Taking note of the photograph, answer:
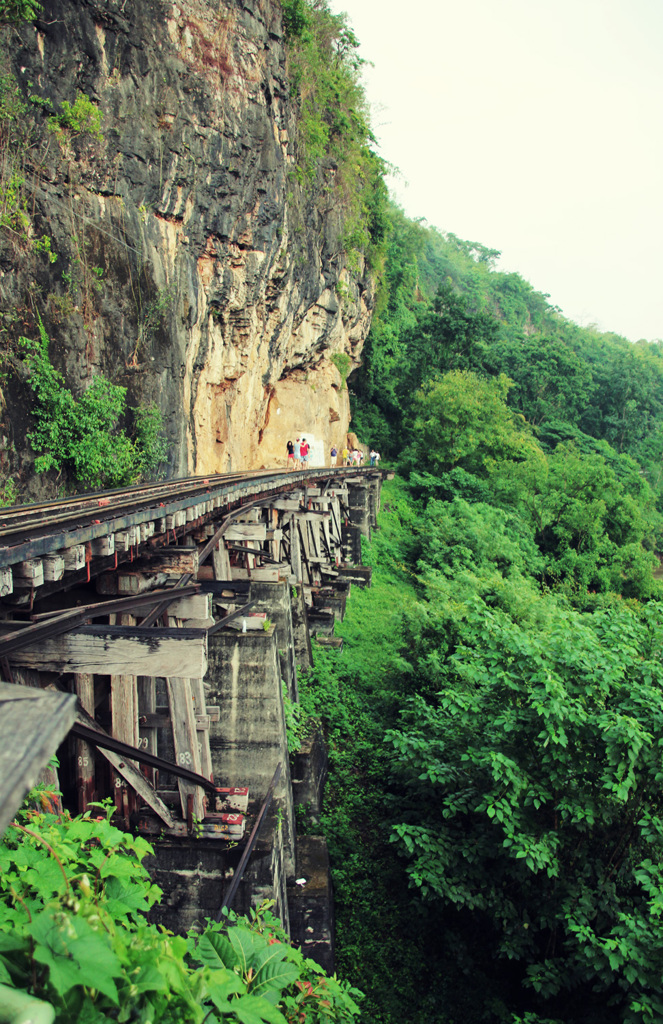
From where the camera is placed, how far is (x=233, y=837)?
498 centimetres

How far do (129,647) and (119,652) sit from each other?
0.07 metres

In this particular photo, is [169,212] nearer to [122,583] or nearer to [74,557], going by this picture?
[122,583]

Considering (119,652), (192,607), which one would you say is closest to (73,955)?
(119,652)

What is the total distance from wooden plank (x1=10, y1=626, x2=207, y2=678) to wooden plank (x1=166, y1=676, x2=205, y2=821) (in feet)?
2.13

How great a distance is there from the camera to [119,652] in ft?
12.4

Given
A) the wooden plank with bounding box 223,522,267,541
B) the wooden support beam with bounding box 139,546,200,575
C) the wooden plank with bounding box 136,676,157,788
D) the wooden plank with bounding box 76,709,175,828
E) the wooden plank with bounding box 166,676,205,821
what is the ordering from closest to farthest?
the wooden plank with bounding box 76,709,175,828, the wooden plank with bounding box 166,676,205,821, the wooden plank with bounding box 136,676,157,788, the wooden support beam with bounding box 139,546,200,575, the wooden plank with bounding box 223,522,267,541

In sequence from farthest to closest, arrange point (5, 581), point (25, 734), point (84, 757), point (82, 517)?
point (82, 517)
point (84, 757)
point (5, 581)
point (25, 734)

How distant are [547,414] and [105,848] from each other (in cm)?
4263

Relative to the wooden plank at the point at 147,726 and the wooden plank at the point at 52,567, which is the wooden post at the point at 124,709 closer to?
the wooden plank at the point at 147,726

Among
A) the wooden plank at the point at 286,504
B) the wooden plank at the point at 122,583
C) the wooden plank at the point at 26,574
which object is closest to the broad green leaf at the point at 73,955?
the wooden plank at the point at 26,574

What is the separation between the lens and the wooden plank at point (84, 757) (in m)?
4.18

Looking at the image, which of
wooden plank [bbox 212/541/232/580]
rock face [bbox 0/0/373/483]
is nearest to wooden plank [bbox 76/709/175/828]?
wooden plank [bbox 212/541/232/580]

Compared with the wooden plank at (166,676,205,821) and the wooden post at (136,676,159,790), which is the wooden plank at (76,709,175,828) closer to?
the wooden plank at (166,676,205,821)

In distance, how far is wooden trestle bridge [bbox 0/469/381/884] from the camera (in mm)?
3529
